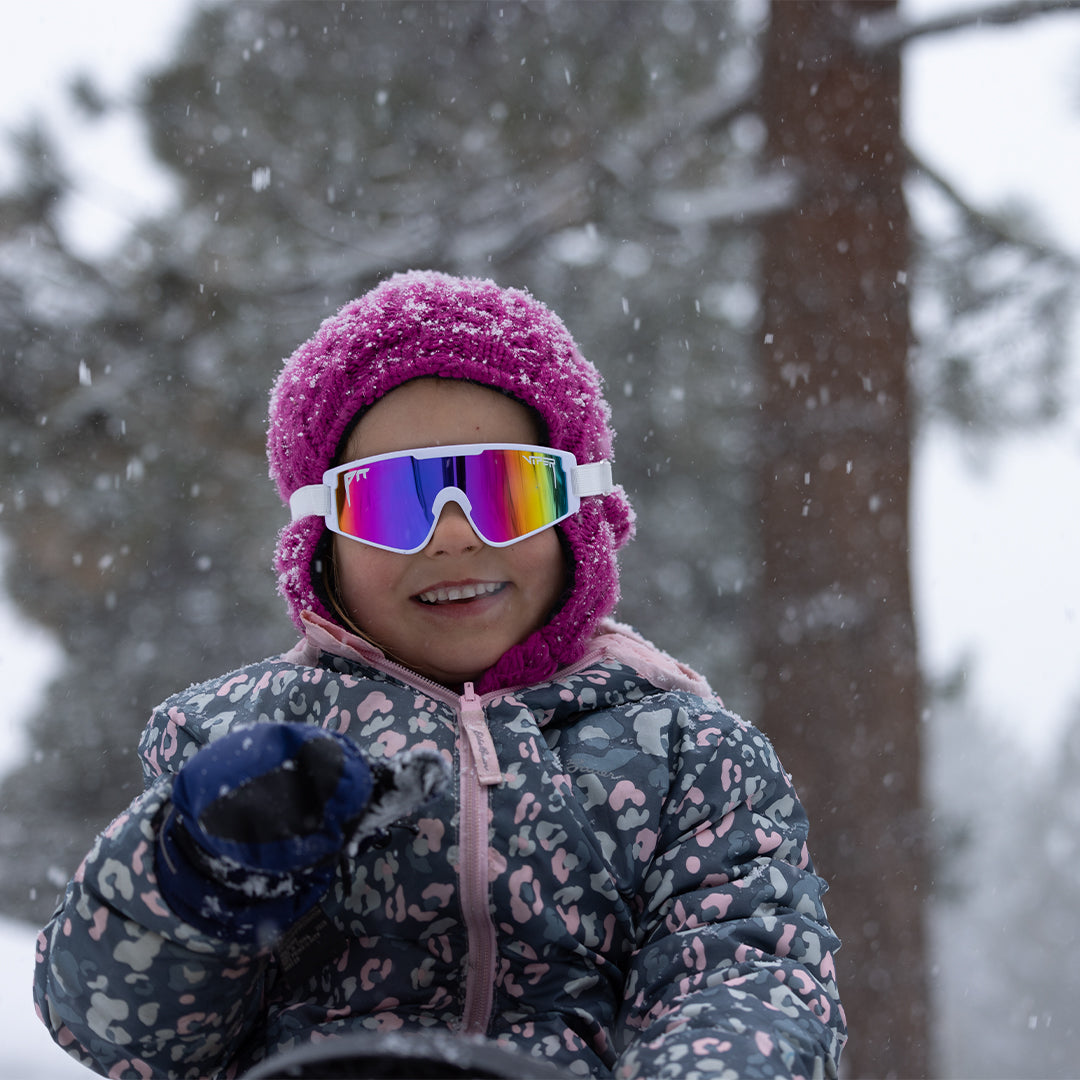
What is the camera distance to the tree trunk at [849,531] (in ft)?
13.5

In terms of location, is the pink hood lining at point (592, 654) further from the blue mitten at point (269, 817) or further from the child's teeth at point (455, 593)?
the blue mitten at point (269, 817)

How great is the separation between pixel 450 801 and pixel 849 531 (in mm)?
3089

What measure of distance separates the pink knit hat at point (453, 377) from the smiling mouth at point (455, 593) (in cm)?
10

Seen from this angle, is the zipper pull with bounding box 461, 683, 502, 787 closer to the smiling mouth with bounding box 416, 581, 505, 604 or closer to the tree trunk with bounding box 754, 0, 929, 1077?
the smiling mouth with bounding box 416, 581, 505, 604

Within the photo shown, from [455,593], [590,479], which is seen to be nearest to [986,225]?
[590,479]

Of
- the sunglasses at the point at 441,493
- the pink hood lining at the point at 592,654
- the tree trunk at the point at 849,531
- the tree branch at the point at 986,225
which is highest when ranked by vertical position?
the tree branch at the point at 986,225

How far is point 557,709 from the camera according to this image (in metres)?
1.63

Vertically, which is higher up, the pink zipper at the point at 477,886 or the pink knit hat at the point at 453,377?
the pink knit hat at the point at 453,377

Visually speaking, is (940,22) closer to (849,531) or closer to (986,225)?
(986,225)

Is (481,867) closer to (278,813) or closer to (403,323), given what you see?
(278,813)

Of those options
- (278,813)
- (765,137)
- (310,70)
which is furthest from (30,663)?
(278,813)

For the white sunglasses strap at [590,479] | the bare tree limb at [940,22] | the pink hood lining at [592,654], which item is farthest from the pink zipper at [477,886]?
the bare tree limb at [940,22]

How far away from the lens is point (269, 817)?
117 cm

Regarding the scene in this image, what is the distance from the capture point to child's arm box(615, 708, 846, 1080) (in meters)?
1.26
